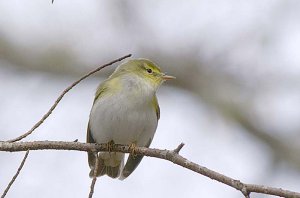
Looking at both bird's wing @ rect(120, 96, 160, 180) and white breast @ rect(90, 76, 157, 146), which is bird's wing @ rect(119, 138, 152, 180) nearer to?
bird's wing @ rect(120, 96, 160, 180)

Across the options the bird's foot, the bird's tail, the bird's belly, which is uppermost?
the bird's belly

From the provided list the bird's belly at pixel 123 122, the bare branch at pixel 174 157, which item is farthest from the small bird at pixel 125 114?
the bare branch at pixel 174 157

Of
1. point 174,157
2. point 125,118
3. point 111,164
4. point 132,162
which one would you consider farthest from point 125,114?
point 174,157

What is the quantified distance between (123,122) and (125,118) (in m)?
0.03

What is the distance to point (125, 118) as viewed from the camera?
4.34m

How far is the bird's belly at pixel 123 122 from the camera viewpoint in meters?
4.34

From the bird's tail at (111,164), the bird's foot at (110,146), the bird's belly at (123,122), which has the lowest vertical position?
the bird's tail at (111,164)

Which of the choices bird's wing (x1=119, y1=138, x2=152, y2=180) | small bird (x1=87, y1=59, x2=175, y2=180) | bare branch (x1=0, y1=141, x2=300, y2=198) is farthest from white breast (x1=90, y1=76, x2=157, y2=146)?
bare branch (x1=0, y1=141, x2=300, y2=198)

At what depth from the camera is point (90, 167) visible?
4520 mm

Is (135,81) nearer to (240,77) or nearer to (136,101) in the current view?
(136,101)

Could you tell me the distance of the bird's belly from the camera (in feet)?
14.2

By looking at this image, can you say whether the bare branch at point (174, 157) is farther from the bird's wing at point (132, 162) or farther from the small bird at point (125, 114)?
the bird's wing at point (132, 162)

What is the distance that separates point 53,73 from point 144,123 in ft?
11.0

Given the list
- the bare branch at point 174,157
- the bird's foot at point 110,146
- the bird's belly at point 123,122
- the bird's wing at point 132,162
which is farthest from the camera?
the bird's wing at point 132,162
